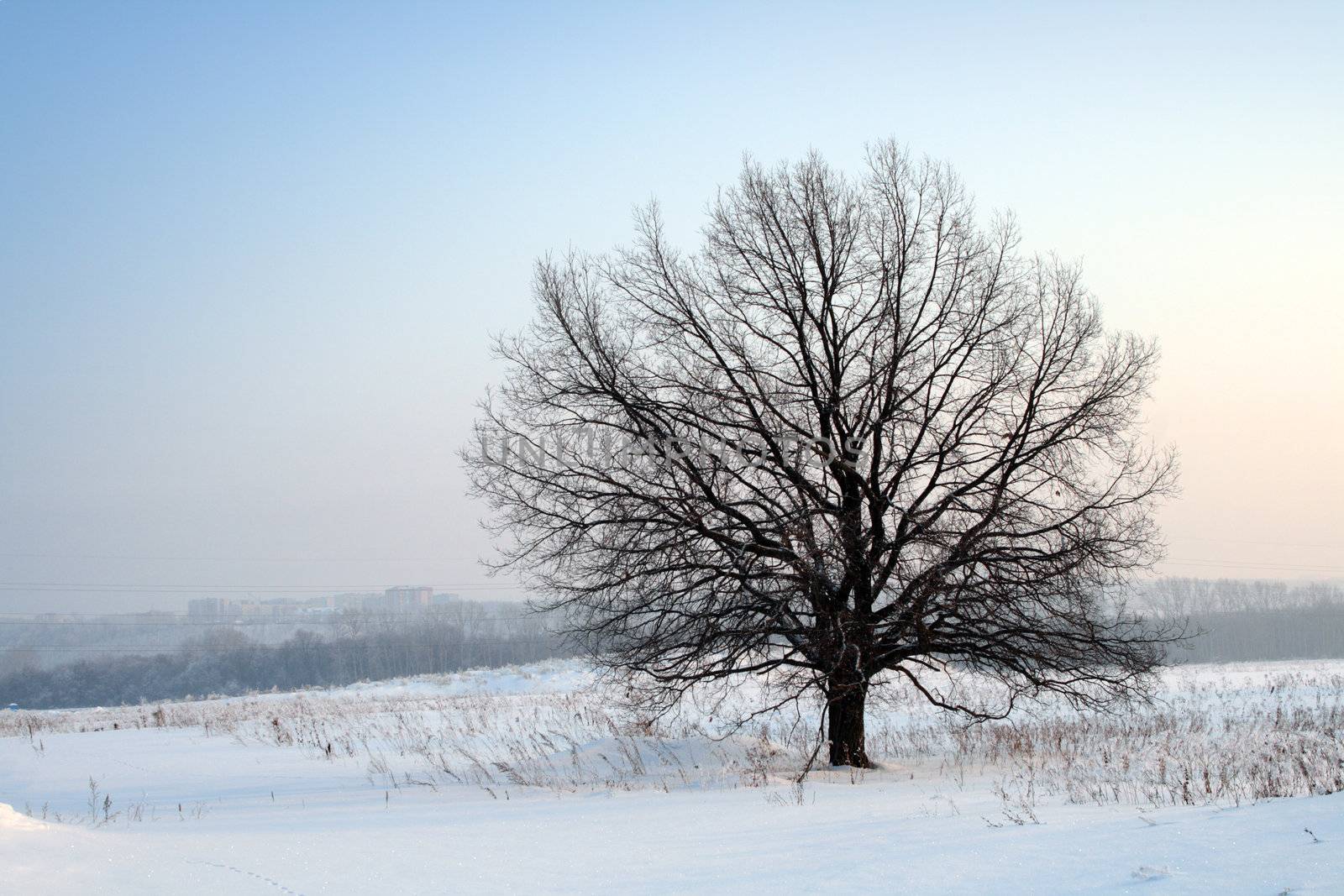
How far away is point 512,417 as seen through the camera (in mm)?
11758

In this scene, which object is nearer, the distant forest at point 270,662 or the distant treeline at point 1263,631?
the distant forest at point 270,662

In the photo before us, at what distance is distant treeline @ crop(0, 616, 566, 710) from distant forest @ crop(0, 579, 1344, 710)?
0.12 meters

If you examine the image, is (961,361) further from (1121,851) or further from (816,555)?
(1121,851)

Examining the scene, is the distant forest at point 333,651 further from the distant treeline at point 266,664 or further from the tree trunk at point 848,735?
the tree trunk at point 848,735

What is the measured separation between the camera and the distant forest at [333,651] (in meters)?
66.2

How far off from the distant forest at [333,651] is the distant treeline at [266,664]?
0.12 metres

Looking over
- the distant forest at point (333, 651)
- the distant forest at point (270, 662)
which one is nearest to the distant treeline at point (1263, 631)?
the distant forest at point (333, 651)

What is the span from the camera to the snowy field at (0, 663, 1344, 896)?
470cm

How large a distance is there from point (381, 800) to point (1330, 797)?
8.10 metres

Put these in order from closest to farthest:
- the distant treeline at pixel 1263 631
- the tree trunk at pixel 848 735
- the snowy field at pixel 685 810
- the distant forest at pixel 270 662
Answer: the snowy field at pixel 685 810
the tree trunk at pixel 848 735
the distant forest at pixel 270 662
the distant treeline at pixel 1263 631

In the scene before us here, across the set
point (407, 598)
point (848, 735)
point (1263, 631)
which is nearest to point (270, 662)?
point (407, 598)

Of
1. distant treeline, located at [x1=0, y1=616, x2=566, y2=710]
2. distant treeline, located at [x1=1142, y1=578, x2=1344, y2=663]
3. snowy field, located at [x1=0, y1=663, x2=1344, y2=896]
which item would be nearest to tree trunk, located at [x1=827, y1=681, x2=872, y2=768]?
snowy field, located at [x1=0, y1=663, x2=1344, y2=896]

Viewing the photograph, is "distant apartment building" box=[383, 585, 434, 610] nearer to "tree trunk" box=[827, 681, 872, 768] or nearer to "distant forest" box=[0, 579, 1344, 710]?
"distant forest" box=[0, 579, 1344, 710]

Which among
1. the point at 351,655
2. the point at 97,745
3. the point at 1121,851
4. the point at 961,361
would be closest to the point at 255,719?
the point at 97,745
